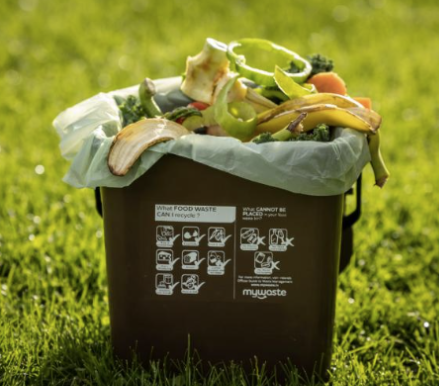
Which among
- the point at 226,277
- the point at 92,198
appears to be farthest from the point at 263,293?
the point at 92,198

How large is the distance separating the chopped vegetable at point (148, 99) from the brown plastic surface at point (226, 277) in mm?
399

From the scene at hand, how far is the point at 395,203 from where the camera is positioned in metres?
4.13

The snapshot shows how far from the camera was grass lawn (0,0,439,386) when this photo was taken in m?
2.84

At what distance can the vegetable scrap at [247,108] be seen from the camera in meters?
2.51

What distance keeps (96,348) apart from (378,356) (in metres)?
0.97

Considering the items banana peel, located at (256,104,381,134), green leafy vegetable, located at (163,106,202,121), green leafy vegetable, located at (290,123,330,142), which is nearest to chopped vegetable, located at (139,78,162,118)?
green leafy vegetable, located at (163,106,202,121)

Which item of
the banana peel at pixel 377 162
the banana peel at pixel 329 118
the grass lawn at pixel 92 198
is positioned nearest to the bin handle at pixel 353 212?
the banana peel at pixel 377 162

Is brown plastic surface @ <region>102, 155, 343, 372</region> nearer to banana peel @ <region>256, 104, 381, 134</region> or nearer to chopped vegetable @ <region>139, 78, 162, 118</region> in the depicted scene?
banana peel @ <region>256, 104, 381, 134</region>

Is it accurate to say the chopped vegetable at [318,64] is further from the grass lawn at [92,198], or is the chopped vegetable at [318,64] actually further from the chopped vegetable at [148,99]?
the grass lawn at [92,198]

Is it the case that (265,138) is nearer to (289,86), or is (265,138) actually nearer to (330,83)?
(289,86)

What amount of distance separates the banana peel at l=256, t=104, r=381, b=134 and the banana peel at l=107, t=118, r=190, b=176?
350 mm

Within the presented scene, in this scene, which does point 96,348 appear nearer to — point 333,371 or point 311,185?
point 333,371

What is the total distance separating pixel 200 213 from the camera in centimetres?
249

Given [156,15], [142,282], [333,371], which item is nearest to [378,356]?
[333,371]
